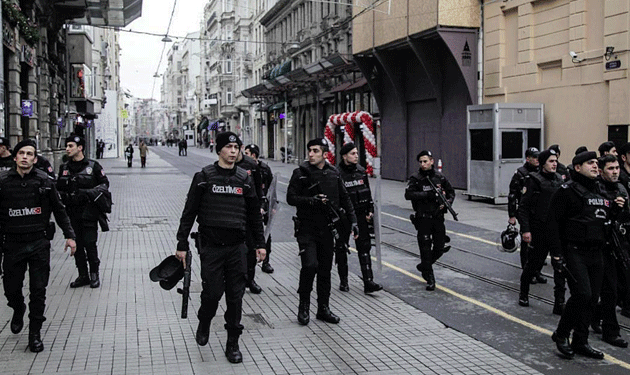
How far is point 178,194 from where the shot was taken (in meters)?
24.0

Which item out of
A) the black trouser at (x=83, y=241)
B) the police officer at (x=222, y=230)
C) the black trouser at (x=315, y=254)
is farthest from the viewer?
the black trouser at (x=83, y=241)

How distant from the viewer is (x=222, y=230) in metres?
5.88

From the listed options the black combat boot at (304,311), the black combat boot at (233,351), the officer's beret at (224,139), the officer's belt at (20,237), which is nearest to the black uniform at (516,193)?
the black combat boot at (304,311)

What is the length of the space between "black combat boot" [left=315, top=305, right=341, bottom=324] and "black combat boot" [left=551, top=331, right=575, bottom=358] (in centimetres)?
224

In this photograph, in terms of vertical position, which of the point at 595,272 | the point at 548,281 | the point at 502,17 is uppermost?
the point at 502,17

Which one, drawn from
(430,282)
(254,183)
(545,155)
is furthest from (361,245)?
(545,155)

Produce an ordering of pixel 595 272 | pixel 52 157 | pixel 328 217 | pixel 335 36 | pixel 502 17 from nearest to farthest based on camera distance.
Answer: pixel 595 272
pixel 328 217
pixel 502 17
pixel 52 157
pixel 335 36

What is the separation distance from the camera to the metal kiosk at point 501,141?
1959 cm

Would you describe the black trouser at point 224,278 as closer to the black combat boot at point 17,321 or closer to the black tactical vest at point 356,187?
the black combat boot at point 17,321

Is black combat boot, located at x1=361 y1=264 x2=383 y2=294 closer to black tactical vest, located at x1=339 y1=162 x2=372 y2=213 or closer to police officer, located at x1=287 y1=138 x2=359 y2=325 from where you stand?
black tactical vest, located at x1=339 y1=162 x2=372 y2=213

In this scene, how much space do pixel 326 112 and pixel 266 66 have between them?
19.0 meters

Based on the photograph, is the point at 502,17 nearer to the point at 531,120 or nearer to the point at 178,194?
the point at 531,120

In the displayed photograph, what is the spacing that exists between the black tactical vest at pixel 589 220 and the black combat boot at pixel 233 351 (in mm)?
3093

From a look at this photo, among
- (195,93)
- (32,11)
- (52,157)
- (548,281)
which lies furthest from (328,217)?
(195,93)
